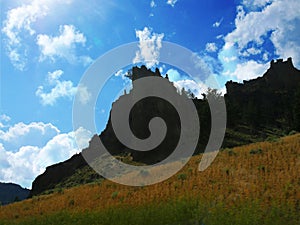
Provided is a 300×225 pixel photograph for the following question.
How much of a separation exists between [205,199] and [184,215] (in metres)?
1.64

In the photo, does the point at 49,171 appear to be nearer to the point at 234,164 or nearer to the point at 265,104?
the point at 265,104

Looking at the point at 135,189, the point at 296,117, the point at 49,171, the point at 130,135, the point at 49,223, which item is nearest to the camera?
the point at 49,223

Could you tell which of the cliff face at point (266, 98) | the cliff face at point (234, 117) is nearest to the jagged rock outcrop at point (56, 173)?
the cliff face at point (234, 117)

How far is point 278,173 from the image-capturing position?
53.8 ft

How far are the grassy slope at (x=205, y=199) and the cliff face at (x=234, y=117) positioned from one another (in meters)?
43.7

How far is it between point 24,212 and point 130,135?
65.4m

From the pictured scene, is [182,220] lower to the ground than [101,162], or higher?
lower

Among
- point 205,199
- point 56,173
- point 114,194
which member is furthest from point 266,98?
point 205,199

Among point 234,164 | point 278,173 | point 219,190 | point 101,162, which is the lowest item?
point 219,190

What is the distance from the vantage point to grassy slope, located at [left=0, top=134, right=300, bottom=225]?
12508mm

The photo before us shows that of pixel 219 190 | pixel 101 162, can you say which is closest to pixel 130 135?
pixel 101 162

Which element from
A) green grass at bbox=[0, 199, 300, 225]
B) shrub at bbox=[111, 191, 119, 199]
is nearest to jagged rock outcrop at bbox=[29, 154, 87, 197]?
shrub at bbox=[111, 191, 119, 199]

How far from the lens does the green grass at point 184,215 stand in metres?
11.6

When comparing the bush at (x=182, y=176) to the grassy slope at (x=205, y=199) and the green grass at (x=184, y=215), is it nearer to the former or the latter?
the grassy slope at (x=205, y=199)
